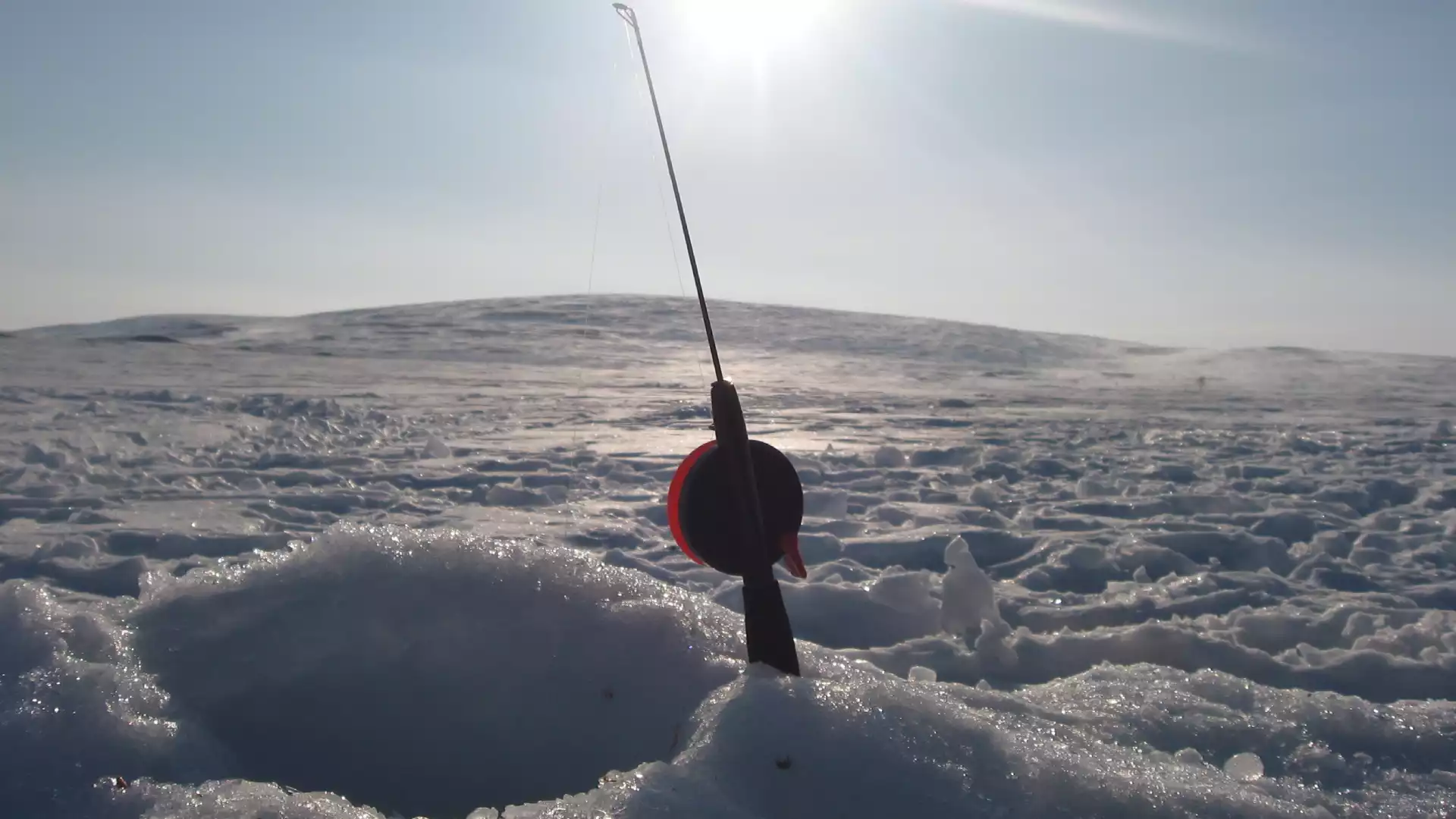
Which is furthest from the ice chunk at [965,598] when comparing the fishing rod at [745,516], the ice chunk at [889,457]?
the ice chunk at [889,457]

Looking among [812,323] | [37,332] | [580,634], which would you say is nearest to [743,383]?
[812,323]

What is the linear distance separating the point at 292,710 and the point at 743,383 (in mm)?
10379

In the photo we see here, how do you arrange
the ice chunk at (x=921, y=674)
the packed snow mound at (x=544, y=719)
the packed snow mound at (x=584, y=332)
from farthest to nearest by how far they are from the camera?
the packed snow mound at (x=584, y=332) < the ice chunk at (x=921, y=674) < the packed snow mound at (x=544, y=719)

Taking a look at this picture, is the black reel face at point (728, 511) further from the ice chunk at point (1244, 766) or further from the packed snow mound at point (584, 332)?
the packed snow mound at point (584, 332)

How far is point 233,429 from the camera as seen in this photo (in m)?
6.86

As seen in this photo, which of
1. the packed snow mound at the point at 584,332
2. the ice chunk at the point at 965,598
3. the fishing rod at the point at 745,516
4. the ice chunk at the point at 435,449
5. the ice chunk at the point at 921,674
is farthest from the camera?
the packed snow mound at the point at 584,332

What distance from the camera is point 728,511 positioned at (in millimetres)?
1735

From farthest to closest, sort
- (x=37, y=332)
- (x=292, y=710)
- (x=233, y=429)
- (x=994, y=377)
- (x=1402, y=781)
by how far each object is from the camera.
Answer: (x=37, y=332) → (x=994, y=377) → (x=233, y=429) → (x=1402, y=781) → (x=292, y=710)

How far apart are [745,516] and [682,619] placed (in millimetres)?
416

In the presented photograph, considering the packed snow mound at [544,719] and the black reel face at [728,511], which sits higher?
the black reel face at [728,511]

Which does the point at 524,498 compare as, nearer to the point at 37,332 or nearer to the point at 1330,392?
the point at 1330,392

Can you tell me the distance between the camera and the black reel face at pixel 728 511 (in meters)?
1.73

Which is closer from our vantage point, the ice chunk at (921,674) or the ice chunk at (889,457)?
the ice chunk at (921,674)

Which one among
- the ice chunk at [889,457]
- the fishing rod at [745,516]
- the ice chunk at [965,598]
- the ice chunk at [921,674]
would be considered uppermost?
the fishing rod at [745,516]
